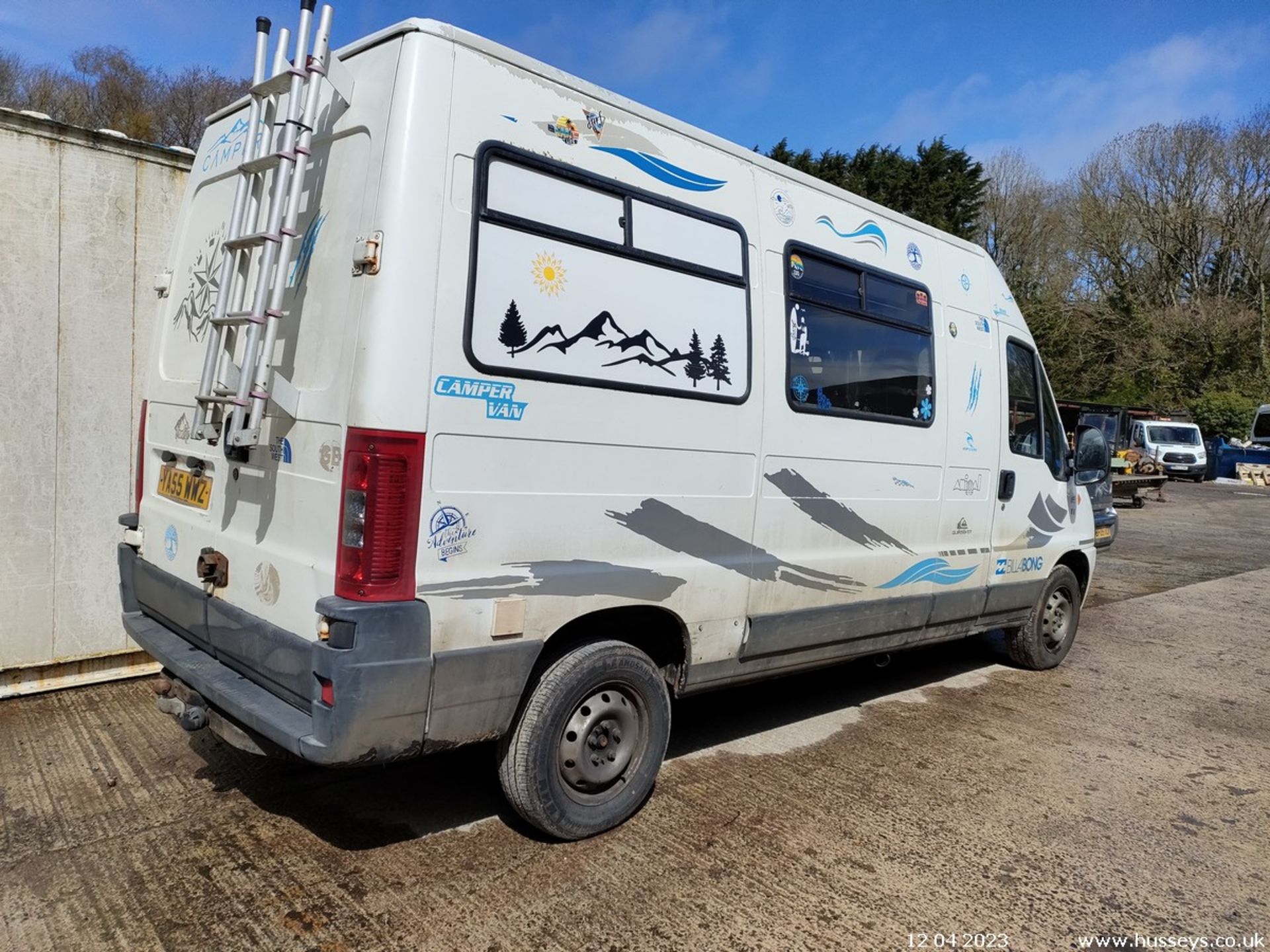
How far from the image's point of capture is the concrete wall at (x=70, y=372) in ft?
15.5

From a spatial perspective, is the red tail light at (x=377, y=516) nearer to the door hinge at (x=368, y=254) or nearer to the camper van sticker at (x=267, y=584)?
the camper van sticker at (x=267, y=584)

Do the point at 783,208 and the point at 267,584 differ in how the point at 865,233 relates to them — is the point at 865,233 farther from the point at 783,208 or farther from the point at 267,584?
the point at 267,584

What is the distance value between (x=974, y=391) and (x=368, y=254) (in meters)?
3.90

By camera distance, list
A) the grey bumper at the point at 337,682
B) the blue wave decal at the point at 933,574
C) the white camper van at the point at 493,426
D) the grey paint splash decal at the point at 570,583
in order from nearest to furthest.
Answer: the grey bumper at the point at 337,682, the white camper van at the point at 493,426, the grey paint splash decal at the point at 570,583, the blue wave decal at the point at 933,574

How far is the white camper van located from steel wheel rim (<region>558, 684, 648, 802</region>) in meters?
0.01

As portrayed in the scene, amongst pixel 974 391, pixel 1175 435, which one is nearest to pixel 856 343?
pixel 974 391

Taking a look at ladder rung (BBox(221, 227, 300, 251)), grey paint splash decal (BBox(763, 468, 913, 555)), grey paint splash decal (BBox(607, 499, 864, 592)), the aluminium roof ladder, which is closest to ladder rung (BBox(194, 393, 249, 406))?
the aluminium roof ladder

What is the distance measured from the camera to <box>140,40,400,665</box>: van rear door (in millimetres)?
3074

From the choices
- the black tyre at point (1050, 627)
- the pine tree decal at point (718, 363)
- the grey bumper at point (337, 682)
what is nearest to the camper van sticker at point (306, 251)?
the grey bumper at point (337, 682)

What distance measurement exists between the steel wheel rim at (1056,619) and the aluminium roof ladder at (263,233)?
221 inches

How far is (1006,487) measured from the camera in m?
5.85

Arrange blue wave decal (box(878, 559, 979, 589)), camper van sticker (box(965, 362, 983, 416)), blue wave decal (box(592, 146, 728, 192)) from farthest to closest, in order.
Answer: camper van sticker (box(965, 362, 983, 416)) → blue wave decal (box(878, 559, 979, 589)) → blue wave decal (box(592, 146, 728, 192))

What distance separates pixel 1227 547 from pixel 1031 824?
519 inches
